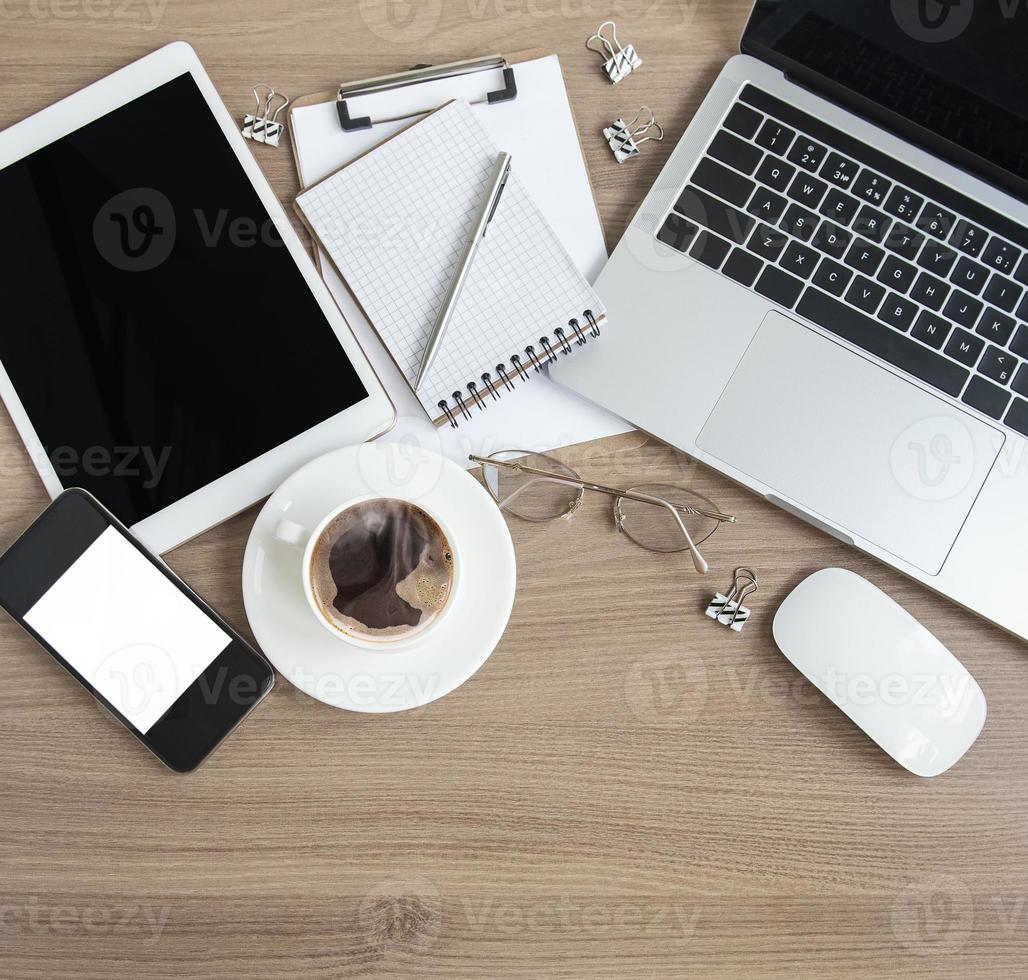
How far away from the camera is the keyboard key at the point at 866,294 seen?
78 centimetres

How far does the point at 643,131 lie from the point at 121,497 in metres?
0.59

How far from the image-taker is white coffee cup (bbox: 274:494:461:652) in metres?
0.72

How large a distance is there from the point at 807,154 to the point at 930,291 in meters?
0.17

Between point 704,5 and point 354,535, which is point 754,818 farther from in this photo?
point 704,5

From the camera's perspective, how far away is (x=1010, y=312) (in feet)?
2.56

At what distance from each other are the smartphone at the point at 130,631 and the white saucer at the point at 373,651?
0.14 feet

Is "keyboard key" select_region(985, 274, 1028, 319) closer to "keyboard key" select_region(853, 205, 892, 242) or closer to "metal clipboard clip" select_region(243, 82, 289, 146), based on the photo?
"keyboard key" select_region(853, 205, 892, 242)

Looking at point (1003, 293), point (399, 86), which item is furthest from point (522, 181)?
point (1003, 293)

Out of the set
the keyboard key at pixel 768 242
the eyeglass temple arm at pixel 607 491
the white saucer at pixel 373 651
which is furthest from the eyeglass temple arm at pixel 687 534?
the keyboard key at pixel 768 242

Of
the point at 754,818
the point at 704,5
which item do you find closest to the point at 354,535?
the point at 754,818

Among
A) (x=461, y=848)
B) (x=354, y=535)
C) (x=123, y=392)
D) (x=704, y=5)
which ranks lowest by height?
(x=461, y=848)

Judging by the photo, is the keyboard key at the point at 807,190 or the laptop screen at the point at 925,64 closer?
the laptop screen at the point at 925,64

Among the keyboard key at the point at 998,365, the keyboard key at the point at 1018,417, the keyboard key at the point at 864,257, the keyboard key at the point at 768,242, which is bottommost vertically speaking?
the keyboard key at the point at 1018,417

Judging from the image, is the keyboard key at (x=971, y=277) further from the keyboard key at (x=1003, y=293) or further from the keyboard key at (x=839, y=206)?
the keyboard key at (x=839, y=206)
